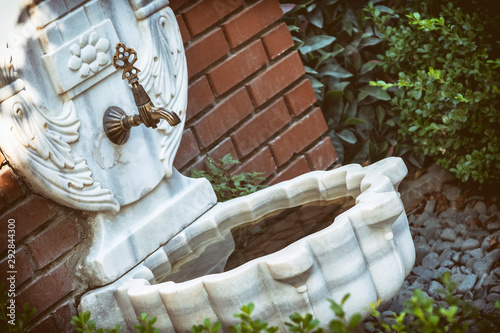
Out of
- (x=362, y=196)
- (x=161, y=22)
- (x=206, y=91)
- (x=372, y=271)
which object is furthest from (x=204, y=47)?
(x=372, y=271)

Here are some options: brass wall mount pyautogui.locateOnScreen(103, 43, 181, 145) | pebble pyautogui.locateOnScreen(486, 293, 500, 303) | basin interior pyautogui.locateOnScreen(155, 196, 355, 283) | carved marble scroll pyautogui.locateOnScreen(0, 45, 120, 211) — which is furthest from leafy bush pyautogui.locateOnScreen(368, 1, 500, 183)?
carved marble scroll pyautogui.locateOnScreen(0, 45, 120, 211)

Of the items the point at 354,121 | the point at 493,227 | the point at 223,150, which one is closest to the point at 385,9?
the point at 354,121

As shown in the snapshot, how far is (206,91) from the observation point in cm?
236

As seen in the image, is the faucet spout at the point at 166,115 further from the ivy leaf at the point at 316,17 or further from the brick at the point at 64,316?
the ivy leaf at the point at 316,17

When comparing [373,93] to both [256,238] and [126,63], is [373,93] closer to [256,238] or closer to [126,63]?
[256,238]

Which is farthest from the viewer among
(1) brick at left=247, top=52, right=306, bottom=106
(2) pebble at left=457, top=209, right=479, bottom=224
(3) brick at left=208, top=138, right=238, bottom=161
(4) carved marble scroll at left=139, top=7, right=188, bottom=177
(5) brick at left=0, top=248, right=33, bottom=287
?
(2) pebble at left=457, top=209, right=479, bottom=224

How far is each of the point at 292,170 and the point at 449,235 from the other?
0.72m

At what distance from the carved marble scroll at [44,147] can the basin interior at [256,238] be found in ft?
0.91

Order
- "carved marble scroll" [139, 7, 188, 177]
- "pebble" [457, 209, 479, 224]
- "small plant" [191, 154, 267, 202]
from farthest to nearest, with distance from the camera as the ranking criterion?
"pebble" [457, 209, 479, 224]
"small plant" [191, 154, 267, 202]
"carved marble scroll" [139, 7, 188, 177]

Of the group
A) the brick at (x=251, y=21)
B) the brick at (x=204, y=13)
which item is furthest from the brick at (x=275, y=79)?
the brick at (x=204, y=13)

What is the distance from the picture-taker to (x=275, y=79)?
2.55m

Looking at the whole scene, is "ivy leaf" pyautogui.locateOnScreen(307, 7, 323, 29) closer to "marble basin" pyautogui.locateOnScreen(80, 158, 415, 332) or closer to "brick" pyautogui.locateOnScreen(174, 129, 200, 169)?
"brick" pyautogui.locateOnScreen(174, 129, 200, 169)

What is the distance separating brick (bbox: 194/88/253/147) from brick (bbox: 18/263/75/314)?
0.71m

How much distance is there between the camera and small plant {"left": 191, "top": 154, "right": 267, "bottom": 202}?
2275 millimetres
